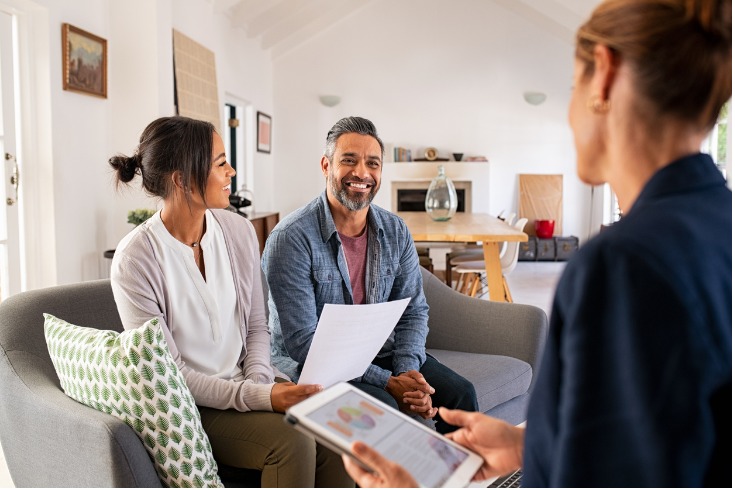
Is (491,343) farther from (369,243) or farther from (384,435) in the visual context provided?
(384,435)

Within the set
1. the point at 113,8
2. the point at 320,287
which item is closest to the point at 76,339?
the point at 320,287

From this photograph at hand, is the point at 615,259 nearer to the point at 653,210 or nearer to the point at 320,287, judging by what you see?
the point at 653,210

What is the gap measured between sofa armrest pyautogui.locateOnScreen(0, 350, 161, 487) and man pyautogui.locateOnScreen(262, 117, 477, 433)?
71 centimetres

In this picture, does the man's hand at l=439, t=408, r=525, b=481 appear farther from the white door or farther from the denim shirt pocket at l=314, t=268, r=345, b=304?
the white door

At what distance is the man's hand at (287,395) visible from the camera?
1793mm

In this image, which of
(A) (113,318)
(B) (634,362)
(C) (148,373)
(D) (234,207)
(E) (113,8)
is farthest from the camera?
(D) (234,207)

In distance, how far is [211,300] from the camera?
1953 millimetres

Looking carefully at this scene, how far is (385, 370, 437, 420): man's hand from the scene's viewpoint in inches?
87.4

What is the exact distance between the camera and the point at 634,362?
0.68 meters

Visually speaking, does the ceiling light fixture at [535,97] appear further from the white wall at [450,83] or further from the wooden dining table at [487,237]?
the wooden dining table at [487,237]

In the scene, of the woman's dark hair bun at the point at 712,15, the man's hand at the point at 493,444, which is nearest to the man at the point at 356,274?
the man's hand at the point at 493,444

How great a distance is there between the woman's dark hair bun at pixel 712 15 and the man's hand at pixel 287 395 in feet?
4.23

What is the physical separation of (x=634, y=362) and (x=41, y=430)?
139cm

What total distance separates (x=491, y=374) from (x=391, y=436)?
1.60 m
